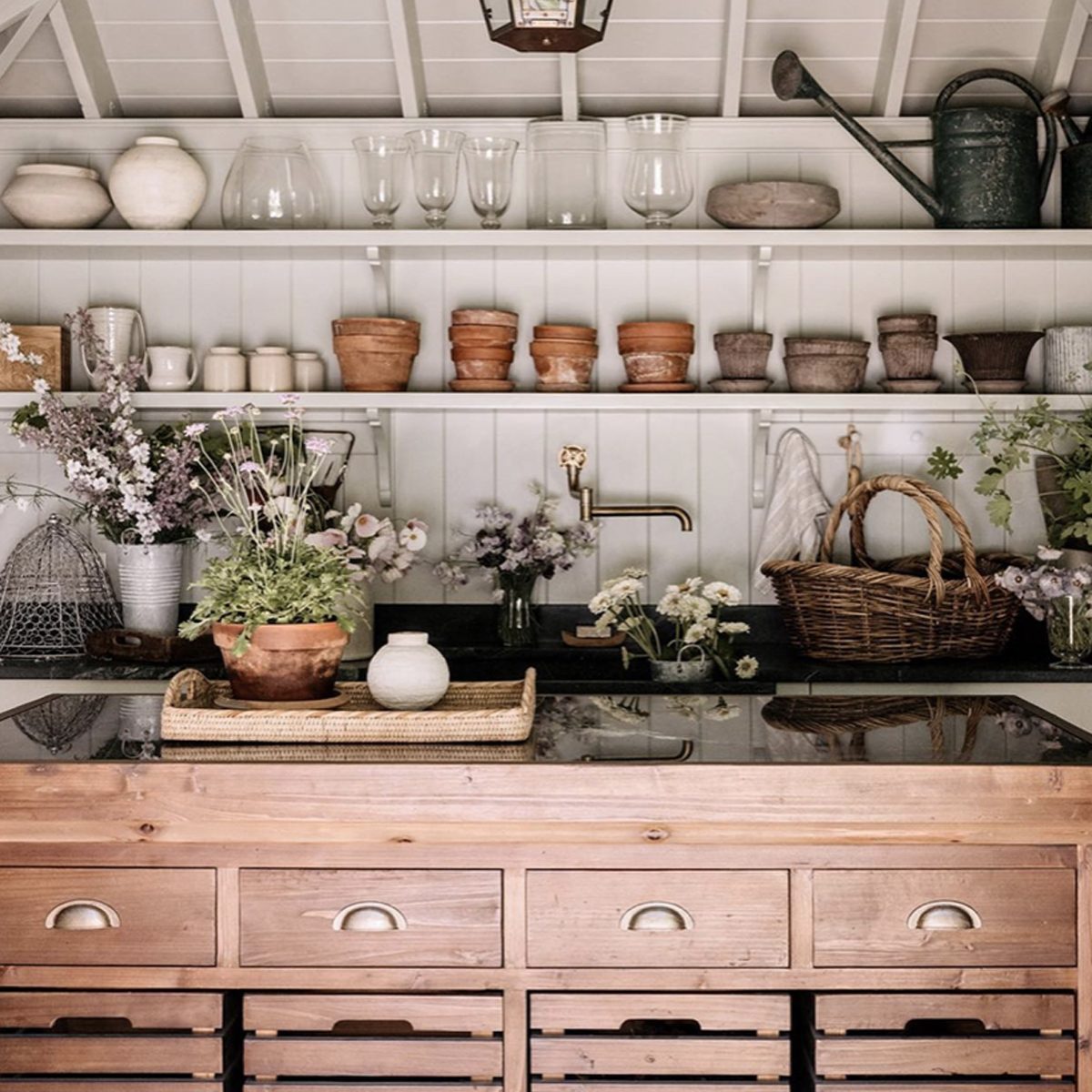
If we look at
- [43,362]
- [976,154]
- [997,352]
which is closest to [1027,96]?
[976,154]

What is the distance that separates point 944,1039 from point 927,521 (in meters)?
1.79

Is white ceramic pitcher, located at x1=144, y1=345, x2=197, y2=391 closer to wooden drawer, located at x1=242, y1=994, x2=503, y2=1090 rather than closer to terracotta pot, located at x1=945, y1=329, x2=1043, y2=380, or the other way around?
terracotta pot, located at x1=945, y1=329, x2=1043, y2=380

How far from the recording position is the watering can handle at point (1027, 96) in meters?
3.67

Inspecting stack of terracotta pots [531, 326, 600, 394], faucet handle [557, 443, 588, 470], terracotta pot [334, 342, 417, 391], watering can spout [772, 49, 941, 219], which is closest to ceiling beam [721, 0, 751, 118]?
watering can spout [772, 49, 941, 219]

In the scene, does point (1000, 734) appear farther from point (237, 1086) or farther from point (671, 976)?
point (237, 1086)

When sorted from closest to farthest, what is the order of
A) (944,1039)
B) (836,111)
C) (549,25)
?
(944,1039) → (549,25) → (836,111)

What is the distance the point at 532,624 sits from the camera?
12.6 ft

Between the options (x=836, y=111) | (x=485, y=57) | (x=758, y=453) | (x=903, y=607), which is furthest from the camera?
(x=758, y=453)

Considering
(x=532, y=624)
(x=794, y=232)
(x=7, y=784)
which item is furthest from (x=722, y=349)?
(x=7, y=784)

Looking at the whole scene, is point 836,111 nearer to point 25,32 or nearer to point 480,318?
point 480,318

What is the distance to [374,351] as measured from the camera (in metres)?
3.75

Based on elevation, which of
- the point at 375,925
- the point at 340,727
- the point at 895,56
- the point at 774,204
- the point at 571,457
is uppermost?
the point at 895,56

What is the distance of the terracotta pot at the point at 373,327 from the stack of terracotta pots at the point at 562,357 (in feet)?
1.17

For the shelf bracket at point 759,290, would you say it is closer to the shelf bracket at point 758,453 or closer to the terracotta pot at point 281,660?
the shelf bracket at point 758,453
